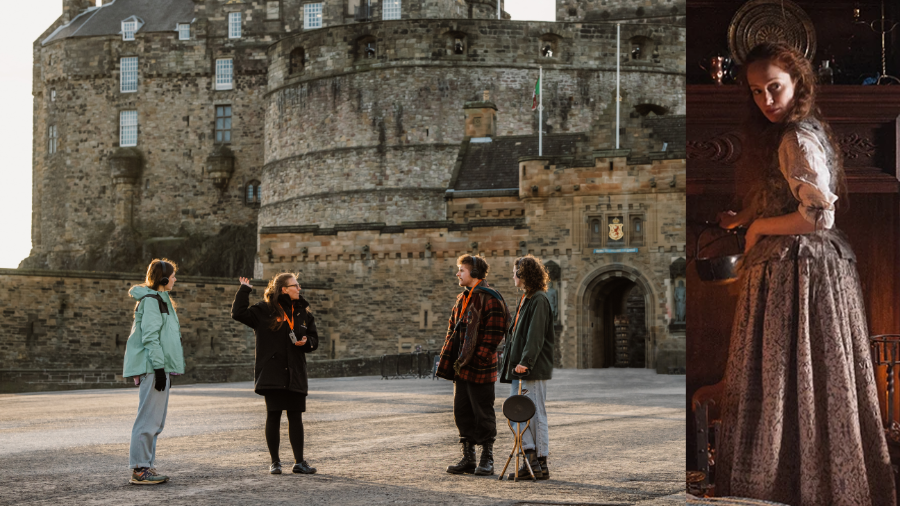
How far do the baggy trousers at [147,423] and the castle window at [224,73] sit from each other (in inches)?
1723

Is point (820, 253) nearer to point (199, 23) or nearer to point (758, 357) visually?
point (758, 357)

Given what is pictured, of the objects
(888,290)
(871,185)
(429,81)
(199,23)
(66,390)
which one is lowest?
(66,390)

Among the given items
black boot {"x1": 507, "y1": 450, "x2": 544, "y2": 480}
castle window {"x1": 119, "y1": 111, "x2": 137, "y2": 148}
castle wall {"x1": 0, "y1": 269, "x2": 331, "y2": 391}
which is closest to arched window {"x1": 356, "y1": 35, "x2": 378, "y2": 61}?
castle window {"x1": 119, "y1": 111, "x2": 137, "y2": 148}

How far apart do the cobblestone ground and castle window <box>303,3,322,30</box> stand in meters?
34.3

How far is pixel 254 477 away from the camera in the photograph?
7.74 metres

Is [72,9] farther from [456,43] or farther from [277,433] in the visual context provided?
[277,433]

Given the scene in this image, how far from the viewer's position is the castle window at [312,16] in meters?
48.5

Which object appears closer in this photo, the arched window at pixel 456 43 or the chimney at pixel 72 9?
the arched window at pixel 456 43

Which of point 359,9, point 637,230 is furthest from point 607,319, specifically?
point 359,9

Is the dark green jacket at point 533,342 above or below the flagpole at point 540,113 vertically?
below

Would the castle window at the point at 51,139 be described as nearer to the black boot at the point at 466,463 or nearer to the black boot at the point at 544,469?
the black boot at the point at 466,463

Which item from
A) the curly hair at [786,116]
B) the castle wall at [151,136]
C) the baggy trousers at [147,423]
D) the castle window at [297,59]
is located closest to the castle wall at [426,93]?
the castle window at [297,59]

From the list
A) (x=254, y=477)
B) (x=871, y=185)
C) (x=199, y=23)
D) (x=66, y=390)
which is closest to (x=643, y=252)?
(x=66, y=390)

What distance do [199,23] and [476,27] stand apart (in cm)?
1506
